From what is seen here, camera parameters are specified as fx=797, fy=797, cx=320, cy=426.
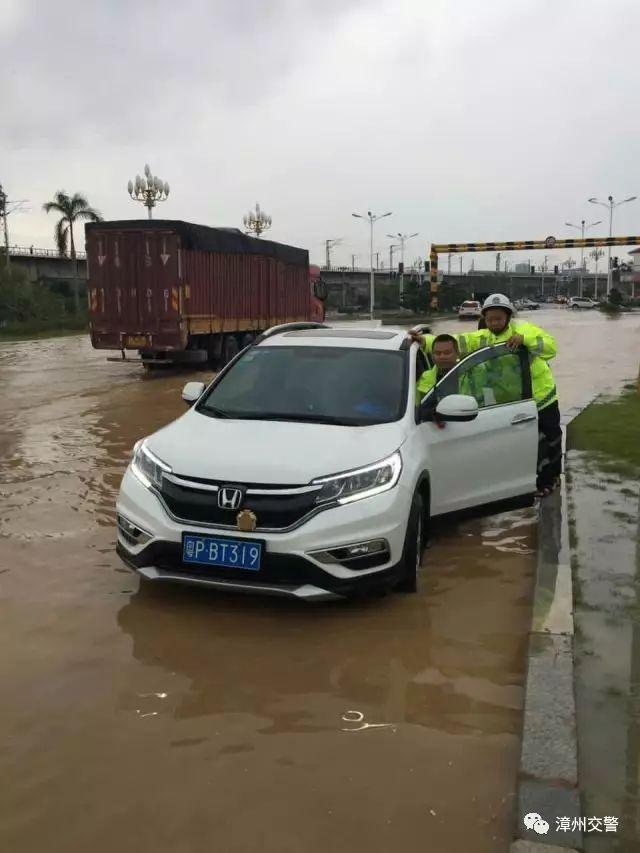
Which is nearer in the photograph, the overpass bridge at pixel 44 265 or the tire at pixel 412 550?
the tire at pixel 412 550

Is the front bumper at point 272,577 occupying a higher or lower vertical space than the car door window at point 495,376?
lower

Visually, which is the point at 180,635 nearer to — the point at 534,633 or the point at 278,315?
the point at 534,633

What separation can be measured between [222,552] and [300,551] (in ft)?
1.28

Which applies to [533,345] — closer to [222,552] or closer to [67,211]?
[222,552]

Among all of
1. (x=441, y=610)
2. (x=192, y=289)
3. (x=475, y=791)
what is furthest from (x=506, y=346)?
(x=192, y=289)

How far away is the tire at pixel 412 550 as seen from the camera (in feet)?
13.9

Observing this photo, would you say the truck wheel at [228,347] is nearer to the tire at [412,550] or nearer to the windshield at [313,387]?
the windshield at [313,387]

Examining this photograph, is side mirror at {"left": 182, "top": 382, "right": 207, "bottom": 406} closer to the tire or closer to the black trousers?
the tire

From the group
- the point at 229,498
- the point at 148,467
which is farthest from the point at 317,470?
the point at 148,467

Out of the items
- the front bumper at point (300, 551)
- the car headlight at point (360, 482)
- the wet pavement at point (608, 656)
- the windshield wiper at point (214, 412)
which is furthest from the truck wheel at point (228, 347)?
the car headlight at point (360, 482)

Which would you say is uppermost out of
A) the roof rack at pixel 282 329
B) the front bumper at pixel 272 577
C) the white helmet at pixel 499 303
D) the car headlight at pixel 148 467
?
the white helmet at pixel 499 303

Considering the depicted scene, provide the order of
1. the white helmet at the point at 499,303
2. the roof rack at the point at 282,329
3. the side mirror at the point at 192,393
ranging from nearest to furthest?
1. the side mirror at the point at 192,393
2. the roof rack at the point at 282,329
3. the white helmet at the point at 499,303

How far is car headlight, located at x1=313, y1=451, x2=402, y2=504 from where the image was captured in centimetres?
396

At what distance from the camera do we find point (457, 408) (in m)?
4.76
